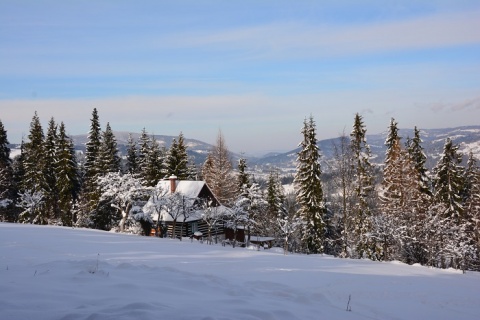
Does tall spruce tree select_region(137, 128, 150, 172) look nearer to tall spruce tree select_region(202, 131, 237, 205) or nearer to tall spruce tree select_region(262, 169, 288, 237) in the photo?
tall spruce tree select_region(202, 131, 237, 205)

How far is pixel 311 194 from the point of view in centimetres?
3572

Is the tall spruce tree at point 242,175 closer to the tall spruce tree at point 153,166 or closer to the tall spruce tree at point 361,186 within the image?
the tall spruce tree at point 153,166

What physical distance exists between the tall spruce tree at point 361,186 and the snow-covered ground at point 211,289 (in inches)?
635

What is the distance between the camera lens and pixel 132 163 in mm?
50000

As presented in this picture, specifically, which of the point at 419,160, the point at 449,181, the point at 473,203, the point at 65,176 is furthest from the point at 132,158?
the point at 473,203

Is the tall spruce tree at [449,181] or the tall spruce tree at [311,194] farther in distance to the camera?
the tall spruce tree at [311,194]

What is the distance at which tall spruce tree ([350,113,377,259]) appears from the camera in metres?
30.7

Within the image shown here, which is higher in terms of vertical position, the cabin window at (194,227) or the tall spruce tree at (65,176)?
the tall spruce tree at (65,176)

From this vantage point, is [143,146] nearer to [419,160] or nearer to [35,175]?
[35,175]

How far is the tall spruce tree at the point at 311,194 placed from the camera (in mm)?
35562

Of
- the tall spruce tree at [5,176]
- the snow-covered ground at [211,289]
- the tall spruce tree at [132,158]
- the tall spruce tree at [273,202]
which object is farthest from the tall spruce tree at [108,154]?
the snow-covered ground at [211,289]

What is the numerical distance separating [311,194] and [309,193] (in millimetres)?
243

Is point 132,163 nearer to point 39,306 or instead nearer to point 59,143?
point 59,143

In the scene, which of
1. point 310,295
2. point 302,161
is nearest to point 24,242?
point 310,295
